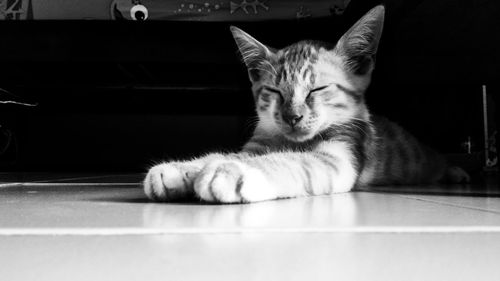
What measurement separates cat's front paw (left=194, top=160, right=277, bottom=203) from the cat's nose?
1.40 ft

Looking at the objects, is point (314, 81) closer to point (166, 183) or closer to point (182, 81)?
point (166, 183)

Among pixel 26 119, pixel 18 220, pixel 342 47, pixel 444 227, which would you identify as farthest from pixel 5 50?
pixel 444 227

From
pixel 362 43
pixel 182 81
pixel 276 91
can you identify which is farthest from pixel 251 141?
pixel 182 81

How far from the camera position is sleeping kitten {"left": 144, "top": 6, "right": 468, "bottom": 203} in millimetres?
1161

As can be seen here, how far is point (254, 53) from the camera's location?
60.3 inches

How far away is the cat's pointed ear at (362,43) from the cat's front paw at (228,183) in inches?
26.5

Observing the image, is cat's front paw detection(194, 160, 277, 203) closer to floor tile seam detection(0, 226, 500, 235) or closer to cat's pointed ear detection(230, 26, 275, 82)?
floor tile seam detection(0, 226, 500, 235)

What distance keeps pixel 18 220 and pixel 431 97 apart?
2311mm

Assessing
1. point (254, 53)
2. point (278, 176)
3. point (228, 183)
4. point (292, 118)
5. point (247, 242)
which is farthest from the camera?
point (254, 53)

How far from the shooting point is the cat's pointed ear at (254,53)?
59.1 inches

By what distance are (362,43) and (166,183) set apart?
29.6 inches

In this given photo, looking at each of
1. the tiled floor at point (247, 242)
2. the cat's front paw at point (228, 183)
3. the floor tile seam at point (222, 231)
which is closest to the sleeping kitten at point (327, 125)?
the cat's front paw at point (228, 183)

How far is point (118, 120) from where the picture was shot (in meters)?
3.17

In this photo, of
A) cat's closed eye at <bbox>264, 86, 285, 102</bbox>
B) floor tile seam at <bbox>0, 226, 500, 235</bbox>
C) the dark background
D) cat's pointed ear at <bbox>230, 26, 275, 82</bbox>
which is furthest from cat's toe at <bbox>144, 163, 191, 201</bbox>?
the dark background
